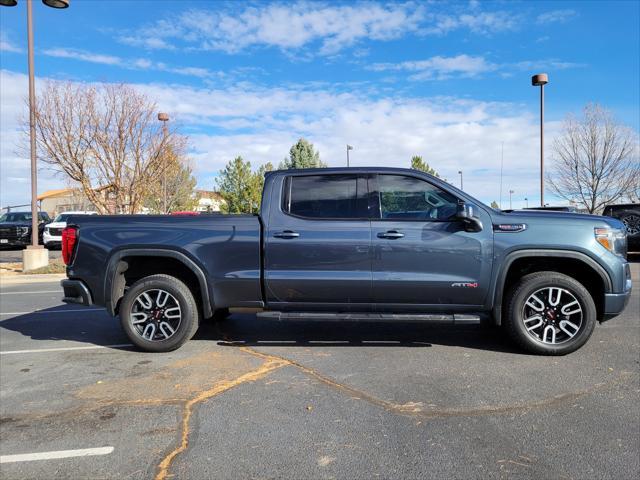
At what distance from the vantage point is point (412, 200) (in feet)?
16.6

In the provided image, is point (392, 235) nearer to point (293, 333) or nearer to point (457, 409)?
point (457, 409)

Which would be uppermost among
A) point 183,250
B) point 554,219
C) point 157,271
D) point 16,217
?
point 16,217

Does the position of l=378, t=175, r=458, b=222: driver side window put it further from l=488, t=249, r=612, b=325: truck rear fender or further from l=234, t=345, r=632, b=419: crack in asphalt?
l=234, t=345, r=632, b=419: crack in asphalt

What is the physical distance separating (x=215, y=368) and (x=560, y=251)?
11.8 ft

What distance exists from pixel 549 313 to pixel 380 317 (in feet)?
5.66

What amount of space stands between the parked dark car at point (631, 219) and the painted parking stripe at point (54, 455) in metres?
15.8

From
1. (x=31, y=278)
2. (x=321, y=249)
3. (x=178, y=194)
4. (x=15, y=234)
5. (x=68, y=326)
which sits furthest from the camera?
(x=178, y=194)

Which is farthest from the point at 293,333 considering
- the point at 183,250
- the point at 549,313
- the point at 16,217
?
the point at 16,217

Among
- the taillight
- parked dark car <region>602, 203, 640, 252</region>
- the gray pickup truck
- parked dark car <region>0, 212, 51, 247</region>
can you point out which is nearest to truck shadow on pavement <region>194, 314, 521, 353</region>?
the gray pickup truck

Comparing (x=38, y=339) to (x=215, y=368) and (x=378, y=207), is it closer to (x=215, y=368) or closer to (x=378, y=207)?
(x=215, y=368)

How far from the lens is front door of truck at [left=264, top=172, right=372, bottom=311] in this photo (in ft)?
16.1

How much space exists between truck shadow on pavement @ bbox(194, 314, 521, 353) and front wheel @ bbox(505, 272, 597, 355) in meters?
0.36

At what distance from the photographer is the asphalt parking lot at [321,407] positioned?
288 cm

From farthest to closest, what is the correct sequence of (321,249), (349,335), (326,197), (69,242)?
(349,335) → (69,242) → (326,197) → (321,249)
